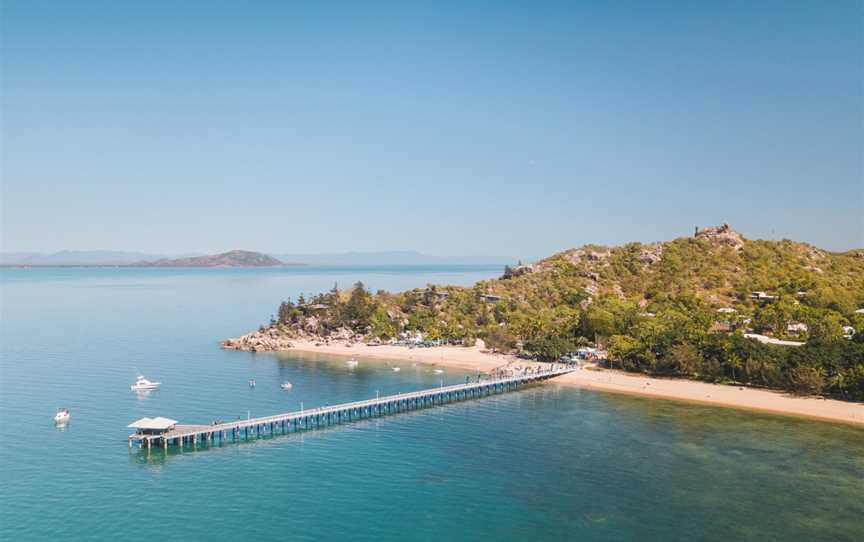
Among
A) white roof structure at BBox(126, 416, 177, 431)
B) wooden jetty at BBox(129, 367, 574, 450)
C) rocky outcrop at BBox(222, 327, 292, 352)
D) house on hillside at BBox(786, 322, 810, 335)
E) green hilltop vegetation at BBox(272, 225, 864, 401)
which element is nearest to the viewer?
white roof structure at BBox(126, 416, 177, 431)

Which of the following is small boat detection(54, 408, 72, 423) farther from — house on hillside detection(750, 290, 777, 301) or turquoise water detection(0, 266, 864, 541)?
house on hillside detection(750, 290, 777, 301)

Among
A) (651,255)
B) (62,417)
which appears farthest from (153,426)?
(651,255)

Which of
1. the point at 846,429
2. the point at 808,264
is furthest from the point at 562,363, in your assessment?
the point at 808,264

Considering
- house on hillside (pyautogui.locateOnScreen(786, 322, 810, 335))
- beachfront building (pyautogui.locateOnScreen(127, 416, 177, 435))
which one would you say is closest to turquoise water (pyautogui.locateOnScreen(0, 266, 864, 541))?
beachfront building (pyautogui.locateOnScreen(127, 416, 177, 435))

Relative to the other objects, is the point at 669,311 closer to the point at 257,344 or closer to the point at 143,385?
the point at 257,344

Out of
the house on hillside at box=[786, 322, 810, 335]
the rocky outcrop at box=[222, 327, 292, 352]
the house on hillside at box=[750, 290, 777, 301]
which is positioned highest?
the house on hillside at box=[750, 290, 777, 301]

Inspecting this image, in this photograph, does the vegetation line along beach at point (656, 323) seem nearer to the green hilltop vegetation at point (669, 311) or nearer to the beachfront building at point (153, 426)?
the green hilltop vegetation at point (669, 311)
